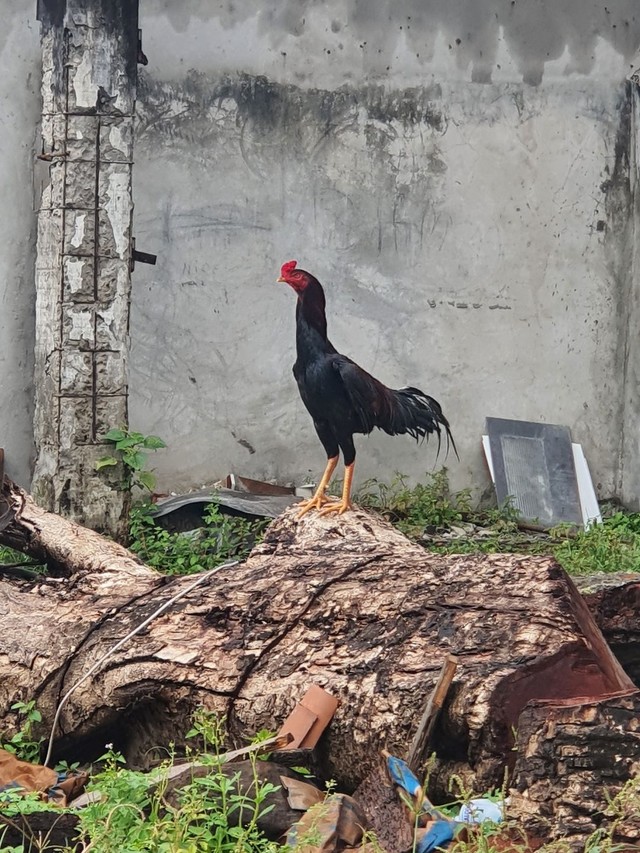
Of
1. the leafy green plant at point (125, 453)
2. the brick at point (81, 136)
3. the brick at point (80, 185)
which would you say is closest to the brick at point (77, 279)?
the brick at point (80, 185)

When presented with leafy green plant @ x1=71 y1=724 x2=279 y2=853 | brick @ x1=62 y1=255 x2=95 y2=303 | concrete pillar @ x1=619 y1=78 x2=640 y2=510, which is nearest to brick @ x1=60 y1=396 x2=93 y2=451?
brick @ x1=62 y1=255 x2=95 y2=303

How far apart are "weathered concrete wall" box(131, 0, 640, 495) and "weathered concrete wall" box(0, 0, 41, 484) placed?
0.71m

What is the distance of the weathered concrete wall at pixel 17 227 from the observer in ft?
24.1

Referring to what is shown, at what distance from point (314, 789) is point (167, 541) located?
12.1 feet

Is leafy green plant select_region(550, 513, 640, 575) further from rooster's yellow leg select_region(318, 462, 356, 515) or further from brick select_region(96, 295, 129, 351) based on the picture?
brick select_region(96, 295, 129, 351)

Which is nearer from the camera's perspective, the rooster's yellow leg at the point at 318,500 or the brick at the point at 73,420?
the rooster's yellow leg at the point at 318,500

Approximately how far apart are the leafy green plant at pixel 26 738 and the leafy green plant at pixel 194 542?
2397mm

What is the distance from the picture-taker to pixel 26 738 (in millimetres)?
3969

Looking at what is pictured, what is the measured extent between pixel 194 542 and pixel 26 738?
2.84m

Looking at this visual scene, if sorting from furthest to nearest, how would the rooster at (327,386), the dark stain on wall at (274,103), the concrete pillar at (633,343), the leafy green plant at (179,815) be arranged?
the concrete pillar at (633,343) → the dark stain on wall at (274,103) → the rooster at (327,386) → the leafy green plant at (179,815)

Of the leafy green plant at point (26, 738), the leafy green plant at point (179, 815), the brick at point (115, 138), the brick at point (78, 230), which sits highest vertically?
the brick at point (115, 138)

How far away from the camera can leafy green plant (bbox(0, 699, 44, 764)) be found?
3.91 m

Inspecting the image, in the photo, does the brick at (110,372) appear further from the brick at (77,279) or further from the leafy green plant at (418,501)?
the leafy green plant at (418,501)

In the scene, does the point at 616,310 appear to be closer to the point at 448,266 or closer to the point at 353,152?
the point at 448,266
